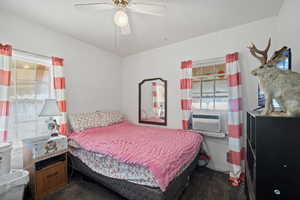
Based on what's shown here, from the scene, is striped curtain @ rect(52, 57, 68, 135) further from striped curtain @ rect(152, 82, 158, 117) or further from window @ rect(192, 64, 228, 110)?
window @ rect(192, 64, 228, 110)

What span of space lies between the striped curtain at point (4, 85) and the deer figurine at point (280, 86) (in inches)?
118

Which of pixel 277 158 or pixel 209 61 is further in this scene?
pixel 209 61

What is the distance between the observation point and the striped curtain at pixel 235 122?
2035 mm

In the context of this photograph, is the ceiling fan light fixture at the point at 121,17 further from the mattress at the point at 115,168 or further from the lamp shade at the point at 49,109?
the mattress at the point at 115,168

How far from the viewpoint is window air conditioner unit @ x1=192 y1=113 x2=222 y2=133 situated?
7.61ft

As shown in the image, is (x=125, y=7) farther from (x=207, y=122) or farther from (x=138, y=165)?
(x=207, y=122)

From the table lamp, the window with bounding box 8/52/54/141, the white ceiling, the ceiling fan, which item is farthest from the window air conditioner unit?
the window with bounding box 8/52/54/141

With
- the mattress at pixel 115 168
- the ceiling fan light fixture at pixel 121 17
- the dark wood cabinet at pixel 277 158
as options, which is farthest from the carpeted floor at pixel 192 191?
the ceiling fan light fixture at pixel 121 17

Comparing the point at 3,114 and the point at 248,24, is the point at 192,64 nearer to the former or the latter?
the point at 248,24

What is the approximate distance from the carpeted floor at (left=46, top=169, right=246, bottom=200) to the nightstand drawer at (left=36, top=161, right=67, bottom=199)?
0.30ft

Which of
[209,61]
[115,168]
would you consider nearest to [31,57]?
[115,168]

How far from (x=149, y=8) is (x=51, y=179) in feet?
9.10

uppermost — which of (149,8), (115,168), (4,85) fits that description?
(149,8)

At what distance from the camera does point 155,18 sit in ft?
6.53
